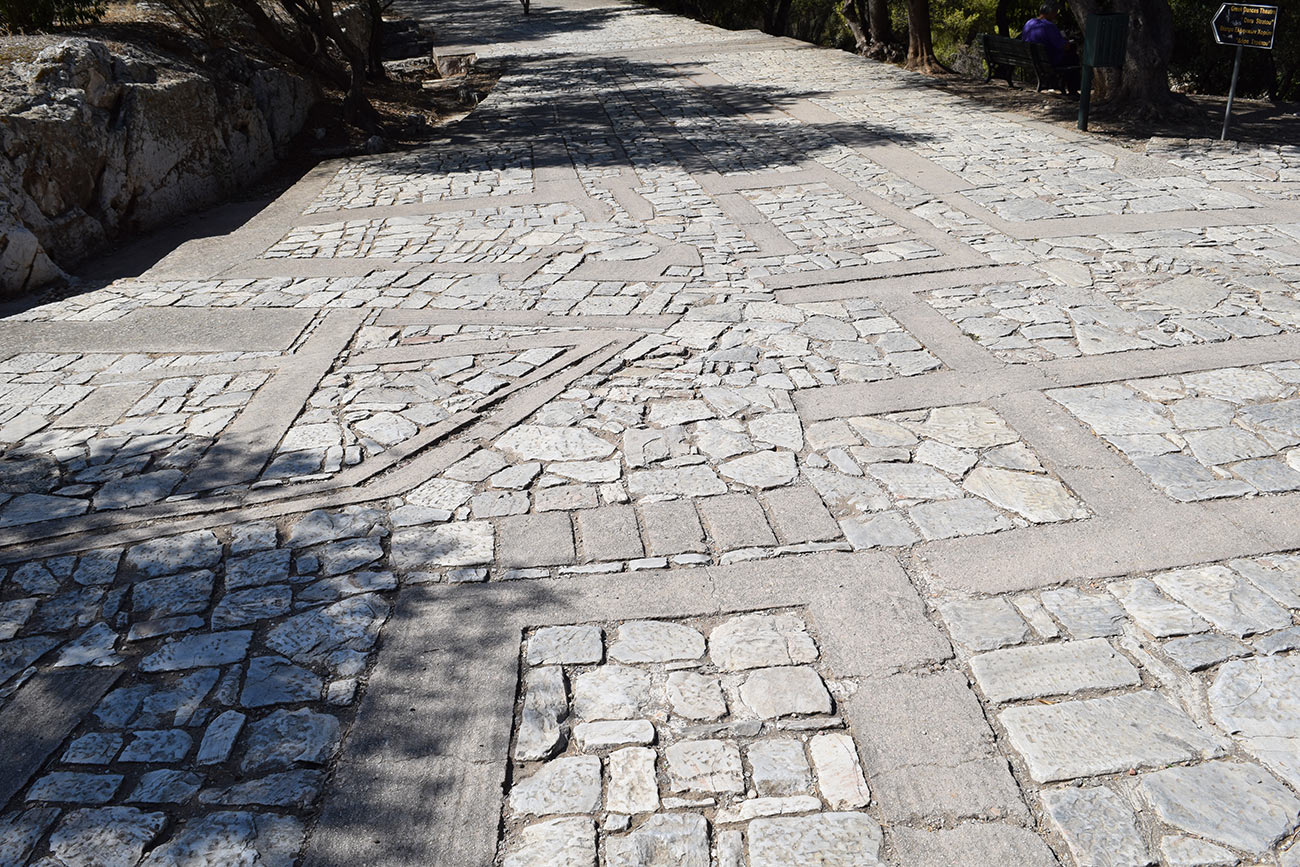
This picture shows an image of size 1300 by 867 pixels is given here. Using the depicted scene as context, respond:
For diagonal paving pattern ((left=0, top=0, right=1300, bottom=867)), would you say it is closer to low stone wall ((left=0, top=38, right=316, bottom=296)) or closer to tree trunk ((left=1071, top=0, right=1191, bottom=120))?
low stone wall ((left=0, top=38, right=316, bottom=296))

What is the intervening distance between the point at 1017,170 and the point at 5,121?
8701 millimetres

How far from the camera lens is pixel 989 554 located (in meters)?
3.96

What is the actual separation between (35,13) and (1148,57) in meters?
11.6

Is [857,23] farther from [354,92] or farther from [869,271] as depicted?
[869,271]

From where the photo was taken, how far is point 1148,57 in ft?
35.9

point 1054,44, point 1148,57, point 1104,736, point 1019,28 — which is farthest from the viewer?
point 1019,28

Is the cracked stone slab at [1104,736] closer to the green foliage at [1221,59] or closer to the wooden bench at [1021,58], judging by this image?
the wooden bench at [1021,58]

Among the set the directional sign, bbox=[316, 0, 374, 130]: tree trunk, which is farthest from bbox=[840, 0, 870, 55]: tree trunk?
bbox=[316, 0, 374, 130]: tree trunk

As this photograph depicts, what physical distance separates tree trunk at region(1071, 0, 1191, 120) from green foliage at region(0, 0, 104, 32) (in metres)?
10.6

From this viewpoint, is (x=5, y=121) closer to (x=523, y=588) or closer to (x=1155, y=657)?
(x=523, y=588)

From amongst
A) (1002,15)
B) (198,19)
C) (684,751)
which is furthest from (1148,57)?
(198,19)

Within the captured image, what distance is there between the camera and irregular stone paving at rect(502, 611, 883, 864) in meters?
2.80

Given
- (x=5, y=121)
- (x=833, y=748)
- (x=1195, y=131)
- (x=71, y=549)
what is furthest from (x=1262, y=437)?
(x=5, y=121)

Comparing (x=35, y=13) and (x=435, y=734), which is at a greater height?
(x=35, y=13)
